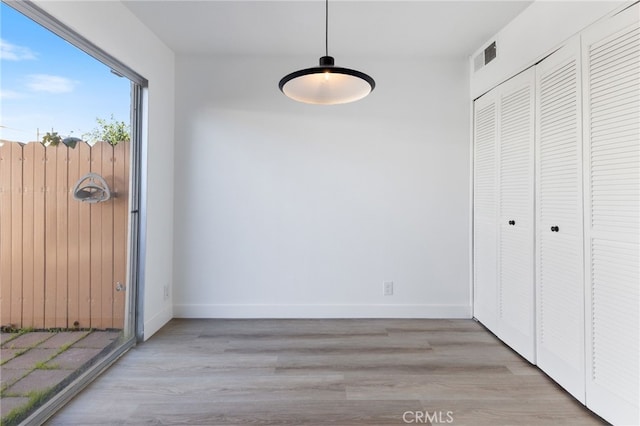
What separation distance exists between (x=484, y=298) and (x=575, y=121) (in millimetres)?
1657

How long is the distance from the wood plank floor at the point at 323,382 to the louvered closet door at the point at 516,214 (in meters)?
0.23

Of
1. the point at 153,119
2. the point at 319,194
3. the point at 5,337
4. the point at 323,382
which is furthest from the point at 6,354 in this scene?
the point at 319,194

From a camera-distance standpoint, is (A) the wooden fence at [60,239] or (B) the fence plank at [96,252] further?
(B) the fence plank at [96,252]

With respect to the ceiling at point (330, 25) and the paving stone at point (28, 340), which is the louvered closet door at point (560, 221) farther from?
the paving stone at point (28, 340)

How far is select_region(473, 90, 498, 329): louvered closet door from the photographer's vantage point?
2643mm

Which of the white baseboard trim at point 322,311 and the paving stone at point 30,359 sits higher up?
the paving stone at point 30,359

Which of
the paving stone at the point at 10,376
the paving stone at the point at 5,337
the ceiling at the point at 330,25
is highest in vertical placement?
the ceiling at the point at 330,25

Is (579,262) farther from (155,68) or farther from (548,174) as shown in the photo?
(155,68)

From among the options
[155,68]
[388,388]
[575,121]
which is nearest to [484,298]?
[388,388]

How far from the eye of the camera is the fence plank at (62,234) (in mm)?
1791

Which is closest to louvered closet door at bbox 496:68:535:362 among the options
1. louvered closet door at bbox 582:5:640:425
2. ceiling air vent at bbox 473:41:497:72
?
ceiling air vent at bbox 473:41:497:72

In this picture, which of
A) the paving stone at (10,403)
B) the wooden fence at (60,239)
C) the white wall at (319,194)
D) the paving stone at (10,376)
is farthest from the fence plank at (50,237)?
the white wall at (319,194)

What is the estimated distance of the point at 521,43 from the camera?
89.2 inches

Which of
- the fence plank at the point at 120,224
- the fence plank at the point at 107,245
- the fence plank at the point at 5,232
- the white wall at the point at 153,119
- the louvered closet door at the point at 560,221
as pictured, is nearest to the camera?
the fence plank at the point at 5,232
